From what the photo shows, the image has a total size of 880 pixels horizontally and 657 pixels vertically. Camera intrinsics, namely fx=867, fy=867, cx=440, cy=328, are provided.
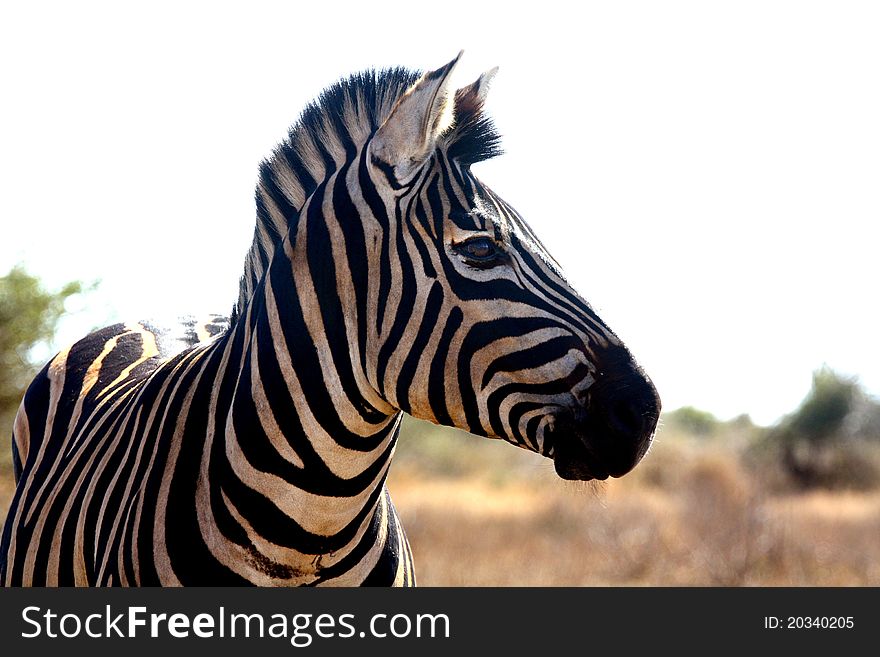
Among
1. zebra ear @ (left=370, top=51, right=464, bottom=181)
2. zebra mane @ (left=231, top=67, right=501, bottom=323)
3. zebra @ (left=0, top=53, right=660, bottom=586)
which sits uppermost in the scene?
zebra mane @ (left=231, top=67, right=501, bottom=323)

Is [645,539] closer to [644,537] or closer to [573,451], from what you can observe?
[644,537]

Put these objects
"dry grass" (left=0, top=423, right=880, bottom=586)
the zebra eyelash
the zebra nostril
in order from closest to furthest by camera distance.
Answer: the zebra nostril → the zebra eyelash → "dry grass" (left=0, top=423, right=880, bottom=586)

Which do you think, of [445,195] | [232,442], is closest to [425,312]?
[445,195]

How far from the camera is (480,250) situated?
243 centimetres

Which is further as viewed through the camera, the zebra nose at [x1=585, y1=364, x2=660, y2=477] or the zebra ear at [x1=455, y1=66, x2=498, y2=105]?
the zebra ear at [x1=455, y1=66, x2=498, y2=105]

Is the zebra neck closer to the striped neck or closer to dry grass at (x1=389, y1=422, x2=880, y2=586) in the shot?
the striped neck

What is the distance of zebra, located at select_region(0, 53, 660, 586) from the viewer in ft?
7.55

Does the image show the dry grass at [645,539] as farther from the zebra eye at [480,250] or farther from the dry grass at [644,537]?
the zebra eye at [480,250]

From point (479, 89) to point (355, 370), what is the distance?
41.4 inches

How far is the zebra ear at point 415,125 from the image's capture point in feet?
8.25

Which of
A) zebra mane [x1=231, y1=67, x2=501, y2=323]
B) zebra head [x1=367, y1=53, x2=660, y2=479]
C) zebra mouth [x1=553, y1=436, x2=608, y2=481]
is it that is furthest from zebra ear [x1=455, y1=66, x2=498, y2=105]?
zebra mouth [x1=553, y1=436, x2=608, y2=481]

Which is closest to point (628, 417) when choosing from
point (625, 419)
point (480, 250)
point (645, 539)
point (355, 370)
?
point (625, 419)

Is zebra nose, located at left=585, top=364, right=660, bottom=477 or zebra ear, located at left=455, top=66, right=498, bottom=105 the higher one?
zebra ear, located at left=455, top=66, right=498, bottom=105
